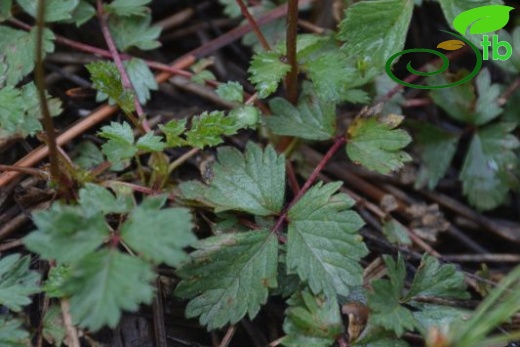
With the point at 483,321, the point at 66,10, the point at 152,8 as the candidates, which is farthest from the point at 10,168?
the point at 483,321

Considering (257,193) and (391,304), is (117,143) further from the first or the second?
(391,304)

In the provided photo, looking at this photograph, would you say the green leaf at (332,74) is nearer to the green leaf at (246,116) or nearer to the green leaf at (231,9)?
the green leaf at (246,116)

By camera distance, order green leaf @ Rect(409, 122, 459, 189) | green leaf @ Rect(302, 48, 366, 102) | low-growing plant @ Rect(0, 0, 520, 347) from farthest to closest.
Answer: green leaf @ Rect(409, 122, 459, 189), green leaf @ Rect(302, 48, 366, 102), low-growing plant @ Rect(0, 0, 520, 347)

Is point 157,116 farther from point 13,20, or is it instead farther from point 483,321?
point 483,321

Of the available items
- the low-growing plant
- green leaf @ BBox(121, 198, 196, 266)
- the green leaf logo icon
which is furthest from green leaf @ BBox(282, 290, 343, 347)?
the green leaf logo icon

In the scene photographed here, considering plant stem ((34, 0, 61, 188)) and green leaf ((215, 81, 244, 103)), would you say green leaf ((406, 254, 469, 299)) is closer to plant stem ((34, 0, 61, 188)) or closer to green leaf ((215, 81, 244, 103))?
green leaf ((215, 81, 244, 103))

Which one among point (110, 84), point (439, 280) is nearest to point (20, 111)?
point (110, 84)

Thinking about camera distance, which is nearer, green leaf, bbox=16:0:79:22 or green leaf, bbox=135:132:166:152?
green leaf, bbox=135:132:166:152
